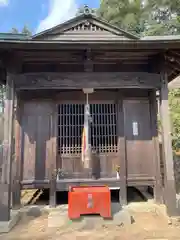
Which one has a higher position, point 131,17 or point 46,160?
point 131,17

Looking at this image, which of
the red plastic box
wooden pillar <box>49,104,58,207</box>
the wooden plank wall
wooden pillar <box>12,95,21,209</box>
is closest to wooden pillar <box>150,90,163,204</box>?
the red plastic box

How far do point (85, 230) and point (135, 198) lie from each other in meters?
2.67

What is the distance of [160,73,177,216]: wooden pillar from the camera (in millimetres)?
4680

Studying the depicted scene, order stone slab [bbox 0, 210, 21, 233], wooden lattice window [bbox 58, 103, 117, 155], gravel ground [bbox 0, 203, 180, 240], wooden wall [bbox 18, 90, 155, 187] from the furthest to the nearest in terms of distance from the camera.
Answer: wooden lattice window [bbox 58, 103, 117, 155] < wooden wall [bbox 18, 90, 155, 187] < stone slab [bbox 0, 210, 21, 233] < gravel ground [bbox 0, 203, 180, 240]

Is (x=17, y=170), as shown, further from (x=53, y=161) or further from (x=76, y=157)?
(x=76, y=157)

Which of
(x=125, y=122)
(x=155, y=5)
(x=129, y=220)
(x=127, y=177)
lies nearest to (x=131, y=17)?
(x=155, y=5)

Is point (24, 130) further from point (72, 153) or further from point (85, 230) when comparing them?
point (85, 230)

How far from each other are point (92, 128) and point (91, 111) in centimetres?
53

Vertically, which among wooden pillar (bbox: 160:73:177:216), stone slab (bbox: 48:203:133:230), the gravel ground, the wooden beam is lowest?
the gravel ground

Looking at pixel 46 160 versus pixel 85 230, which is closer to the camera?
pixel 85 230

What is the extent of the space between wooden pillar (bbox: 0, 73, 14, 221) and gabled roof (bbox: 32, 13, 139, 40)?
1842mm

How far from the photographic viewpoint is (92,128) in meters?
6.26

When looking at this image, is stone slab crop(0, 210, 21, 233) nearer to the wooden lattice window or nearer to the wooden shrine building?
the wooden shrine building

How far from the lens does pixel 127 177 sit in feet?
19.7
